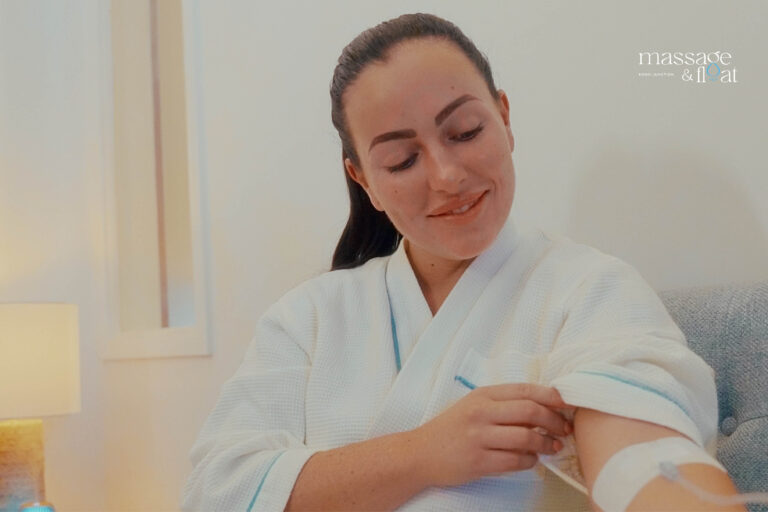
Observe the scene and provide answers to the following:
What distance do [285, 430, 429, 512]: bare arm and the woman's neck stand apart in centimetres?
25

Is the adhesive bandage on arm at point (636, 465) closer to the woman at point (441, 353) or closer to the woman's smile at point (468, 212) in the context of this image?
the woman at point (441, 353)

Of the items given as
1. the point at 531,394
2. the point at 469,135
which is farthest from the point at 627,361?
the point at 469,135

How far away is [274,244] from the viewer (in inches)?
78.4

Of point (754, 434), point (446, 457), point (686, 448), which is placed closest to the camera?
point (686, 448)

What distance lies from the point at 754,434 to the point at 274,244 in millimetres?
1165

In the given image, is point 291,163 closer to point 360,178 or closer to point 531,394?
point 360,178

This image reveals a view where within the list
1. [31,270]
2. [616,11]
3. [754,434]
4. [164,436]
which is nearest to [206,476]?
[754,434]

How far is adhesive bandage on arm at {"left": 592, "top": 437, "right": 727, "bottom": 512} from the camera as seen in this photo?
0.77 m

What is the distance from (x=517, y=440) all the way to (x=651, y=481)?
0.49 feet

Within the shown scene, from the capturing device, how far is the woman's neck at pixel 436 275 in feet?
3.92

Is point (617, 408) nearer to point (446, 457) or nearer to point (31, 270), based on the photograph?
point (446, 457)

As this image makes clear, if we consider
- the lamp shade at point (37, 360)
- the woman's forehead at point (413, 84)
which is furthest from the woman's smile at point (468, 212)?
the lamp shade at point (37, 360)

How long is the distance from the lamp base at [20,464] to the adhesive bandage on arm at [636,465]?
1.68m

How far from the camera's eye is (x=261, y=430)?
1.11 m
